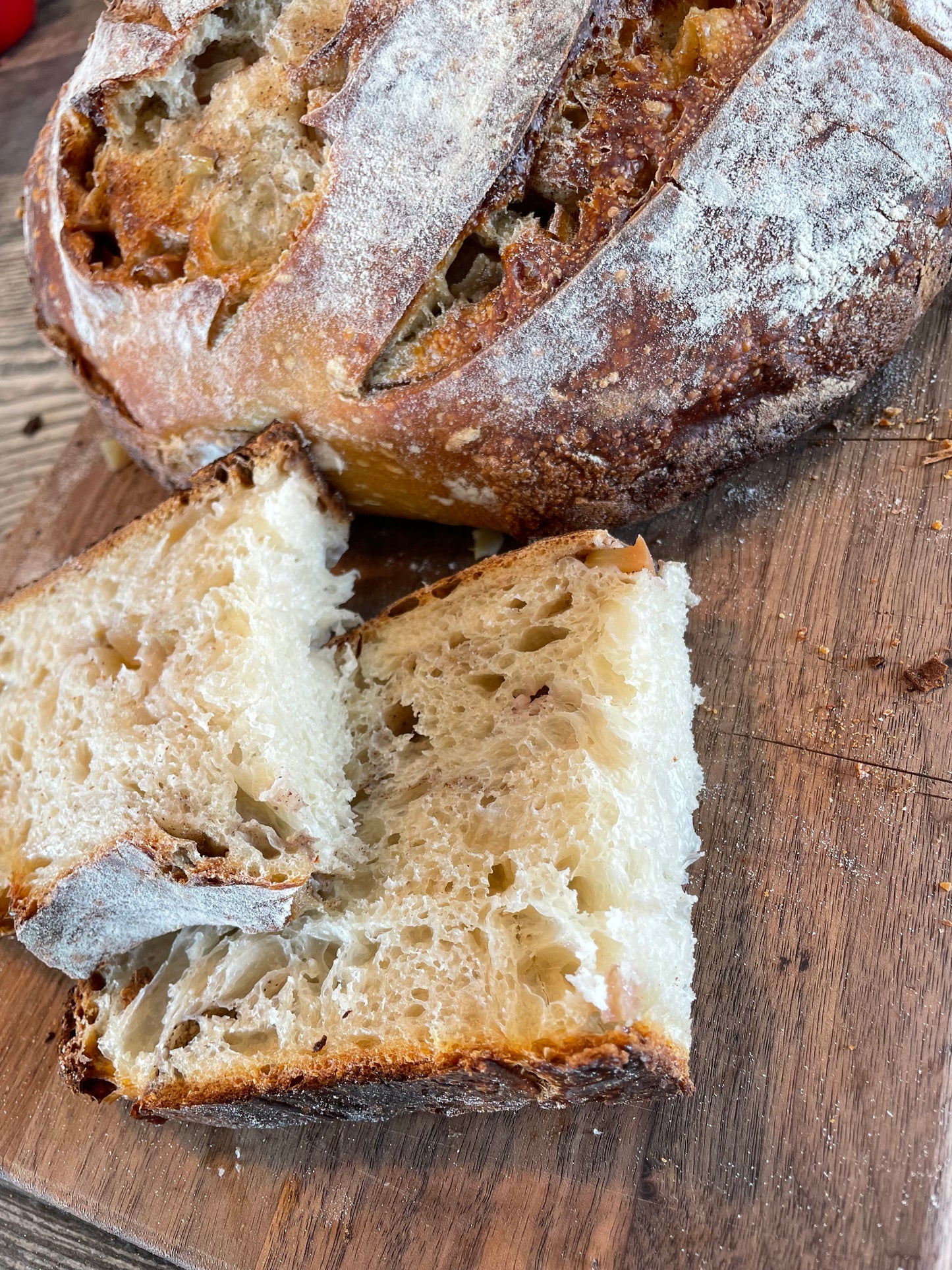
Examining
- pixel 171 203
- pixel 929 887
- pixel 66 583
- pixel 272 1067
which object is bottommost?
pixel 929 887

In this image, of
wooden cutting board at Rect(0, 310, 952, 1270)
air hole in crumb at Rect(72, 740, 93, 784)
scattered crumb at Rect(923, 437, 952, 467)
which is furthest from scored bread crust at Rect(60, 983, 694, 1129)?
scattered crumb at Rect(923, 437, 952, 467)

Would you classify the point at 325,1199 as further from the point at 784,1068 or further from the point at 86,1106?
the point at 784,1068

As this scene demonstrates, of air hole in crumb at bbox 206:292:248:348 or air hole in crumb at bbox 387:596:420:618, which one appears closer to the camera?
air hole in crumb at bbox 206:292:248:348

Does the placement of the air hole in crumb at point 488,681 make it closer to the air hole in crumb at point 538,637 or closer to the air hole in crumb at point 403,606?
the air hole in crumb at point 538,637

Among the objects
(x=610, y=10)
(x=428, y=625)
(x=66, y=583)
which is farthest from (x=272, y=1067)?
(x=610, y=10)

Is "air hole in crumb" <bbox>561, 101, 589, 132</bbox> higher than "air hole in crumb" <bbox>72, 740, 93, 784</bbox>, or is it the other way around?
"air hole in crumb" <bbox>561, 101, 589, 132</bbox>

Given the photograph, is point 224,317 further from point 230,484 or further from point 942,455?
point 942,455

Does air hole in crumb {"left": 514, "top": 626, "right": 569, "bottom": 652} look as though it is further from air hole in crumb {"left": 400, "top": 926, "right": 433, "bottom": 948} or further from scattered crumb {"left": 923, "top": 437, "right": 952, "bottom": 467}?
scattered crumb {"left": 923, "top": 437, "right": 952, "bottom": 467}
